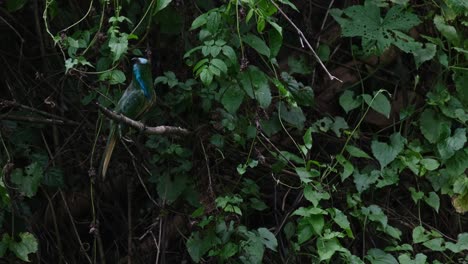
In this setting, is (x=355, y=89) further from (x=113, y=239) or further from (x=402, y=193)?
(x=113, y=239)

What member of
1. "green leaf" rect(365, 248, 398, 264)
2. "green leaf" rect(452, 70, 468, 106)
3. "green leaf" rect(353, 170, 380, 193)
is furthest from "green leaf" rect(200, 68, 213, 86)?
"green leaf" rect(452, 70, 468, 106)

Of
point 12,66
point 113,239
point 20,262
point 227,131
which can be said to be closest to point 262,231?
point 227,131

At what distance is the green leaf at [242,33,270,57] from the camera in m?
2.77

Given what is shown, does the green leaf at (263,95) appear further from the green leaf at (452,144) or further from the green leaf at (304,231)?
the green leaf at (452,144)

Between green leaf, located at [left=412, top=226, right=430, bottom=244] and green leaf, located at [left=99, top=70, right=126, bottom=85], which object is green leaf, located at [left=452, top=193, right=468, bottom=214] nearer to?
green leaf, located at [left=412, top=226, right=430, bottom=244]

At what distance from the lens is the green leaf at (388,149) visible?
3.16 m

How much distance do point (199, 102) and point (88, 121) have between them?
0.45 m

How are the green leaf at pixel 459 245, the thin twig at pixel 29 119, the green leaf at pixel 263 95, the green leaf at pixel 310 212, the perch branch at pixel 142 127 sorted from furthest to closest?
the green leaf at pixel 459 245 < the thin twig at pixel 29 119 < the green leaf at pixel 310 212 < the green leaf at pixel 263 95 < the perch branch at pixel 142 127

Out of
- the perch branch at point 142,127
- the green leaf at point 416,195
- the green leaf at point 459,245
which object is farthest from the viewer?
the green leaf at point 416,195

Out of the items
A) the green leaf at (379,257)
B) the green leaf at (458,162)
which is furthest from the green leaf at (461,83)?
the green leaf at (379,257)

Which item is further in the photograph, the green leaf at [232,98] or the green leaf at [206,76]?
the green leaf at [232,98]

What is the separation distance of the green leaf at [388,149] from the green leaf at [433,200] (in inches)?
9.6

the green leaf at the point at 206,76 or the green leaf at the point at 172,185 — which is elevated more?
the green leaf at the point at 206,76

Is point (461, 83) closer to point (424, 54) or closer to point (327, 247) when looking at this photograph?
point (424, 54)
